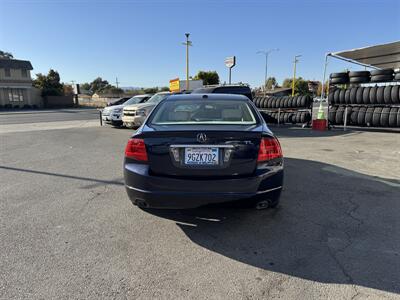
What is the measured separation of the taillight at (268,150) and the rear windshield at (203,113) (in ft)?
1.52

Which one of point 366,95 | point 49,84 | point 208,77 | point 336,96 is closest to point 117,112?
point 336,96

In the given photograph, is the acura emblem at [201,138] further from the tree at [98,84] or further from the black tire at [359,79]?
the tree at [98,84]

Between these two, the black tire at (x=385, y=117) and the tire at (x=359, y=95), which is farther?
the tire at (x=359, y=95)

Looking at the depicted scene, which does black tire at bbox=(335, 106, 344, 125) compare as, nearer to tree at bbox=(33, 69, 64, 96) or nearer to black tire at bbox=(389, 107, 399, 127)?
black tire at bbox=(389, 107, 399, 127)

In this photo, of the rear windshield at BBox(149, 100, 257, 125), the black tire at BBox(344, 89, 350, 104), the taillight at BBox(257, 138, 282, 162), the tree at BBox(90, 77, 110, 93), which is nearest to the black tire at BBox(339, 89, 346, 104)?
the black tire at BBox(344, 89, 350, 104)

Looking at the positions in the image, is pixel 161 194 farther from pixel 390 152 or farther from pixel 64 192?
pixel 390 152

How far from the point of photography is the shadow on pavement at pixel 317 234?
271cm

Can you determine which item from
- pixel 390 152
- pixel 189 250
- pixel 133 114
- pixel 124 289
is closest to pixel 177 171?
pixel 189 250

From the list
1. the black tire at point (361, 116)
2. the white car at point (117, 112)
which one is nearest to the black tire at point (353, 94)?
the black tire at point (361, 116)

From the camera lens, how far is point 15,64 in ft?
168

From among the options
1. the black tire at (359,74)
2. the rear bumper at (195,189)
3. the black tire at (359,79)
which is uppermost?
the black tire at (359,74)

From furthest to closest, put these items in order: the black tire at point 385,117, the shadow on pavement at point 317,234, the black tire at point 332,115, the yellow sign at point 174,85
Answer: the yellow sign at point 174,85 → the black tire at point 332,115 → the black tire at point 385,117 → the shadow on pavement at point 317,234

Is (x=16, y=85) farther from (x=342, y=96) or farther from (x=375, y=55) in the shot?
(x=375, y=55)

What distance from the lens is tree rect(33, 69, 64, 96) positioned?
180 ft
